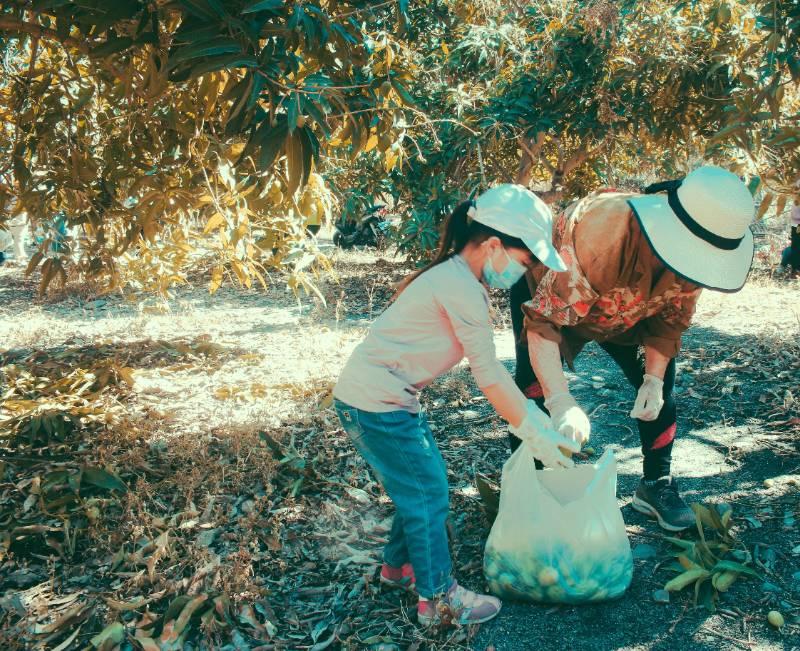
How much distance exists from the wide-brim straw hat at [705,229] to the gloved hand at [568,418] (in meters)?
0.53

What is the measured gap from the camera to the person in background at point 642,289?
78.3 inches

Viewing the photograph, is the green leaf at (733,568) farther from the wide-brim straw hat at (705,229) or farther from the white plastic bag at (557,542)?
the wide-brim straw hat at (705,229)

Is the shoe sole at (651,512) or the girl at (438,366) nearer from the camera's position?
the girl at (438,366)

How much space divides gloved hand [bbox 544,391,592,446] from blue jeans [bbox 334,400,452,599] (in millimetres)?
421

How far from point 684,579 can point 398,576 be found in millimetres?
886

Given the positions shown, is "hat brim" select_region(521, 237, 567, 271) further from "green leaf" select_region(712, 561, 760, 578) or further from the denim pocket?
"green leaf" select_region(712, 561, 760, 578)

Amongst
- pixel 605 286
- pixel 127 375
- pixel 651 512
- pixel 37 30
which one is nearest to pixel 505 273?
pixel 605 286

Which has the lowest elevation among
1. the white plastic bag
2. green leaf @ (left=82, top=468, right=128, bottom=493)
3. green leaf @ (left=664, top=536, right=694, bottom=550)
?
green leaf @ (left=82, top=468, right=128, bottom=493)

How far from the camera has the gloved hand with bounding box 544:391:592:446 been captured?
2.16 metres

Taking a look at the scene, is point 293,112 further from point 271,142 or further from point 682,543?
point 682,543

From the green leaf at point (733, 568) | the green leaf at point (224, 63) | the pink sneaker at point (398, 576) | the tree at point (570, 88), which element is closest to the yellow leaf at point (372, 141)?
the green leaf at point (224, 63)

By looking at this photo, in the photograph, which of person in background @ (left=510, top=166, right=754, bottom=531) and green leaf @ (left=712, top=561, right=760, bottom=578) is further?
green leaf @ (left=712, top=561, right=760, bottom=578)

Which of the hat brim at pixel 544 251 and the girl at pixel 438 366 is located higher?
the hat brim at pixel 544 251

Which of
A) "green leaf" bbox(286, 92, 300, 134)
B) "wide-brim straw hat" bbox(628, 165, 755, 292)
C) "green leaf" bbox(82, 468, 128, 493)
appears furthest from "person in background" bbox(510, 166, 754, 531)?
"green leaf" bbox(82, 468, 128, 493)
